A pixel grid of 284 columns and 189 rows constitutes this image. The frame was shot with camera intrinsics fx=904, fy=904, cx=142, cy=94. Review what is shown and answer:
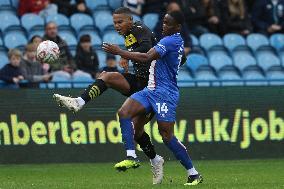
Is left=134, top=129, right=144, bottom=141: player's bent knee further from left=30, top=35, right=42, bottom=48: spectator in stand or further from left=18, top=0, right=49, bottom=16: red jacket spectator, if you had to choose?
left=18, top=0, right=49, bottom=16: red jacket spectator

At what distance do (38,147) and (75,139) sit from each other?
698mm

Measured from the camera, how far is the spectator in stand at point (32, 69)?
1712 centimetres

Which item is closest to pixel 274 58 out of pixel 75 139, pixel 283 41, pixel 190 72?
pixel 283 41

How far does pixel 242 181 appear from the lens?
12.5 meters

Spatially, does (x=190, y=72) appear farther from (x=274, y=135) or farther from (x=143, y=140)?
(x=143, y=140)

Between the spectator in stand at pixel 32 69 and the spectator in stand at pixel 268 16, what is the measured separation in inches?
264

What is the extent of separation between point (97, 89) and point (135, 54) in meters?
0.89

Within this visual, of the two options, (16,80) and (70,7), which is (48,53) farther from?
(70,7)

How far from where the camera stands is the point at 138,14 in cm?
2062

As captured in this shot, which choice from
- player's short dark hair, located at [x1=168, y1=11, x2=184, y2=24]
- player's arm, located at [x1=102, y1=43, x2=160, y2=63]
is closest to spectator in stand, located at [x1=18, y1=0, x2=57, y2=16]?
player's short dark hair, located at [x1=168, y1=11, x2=184, y2=24]

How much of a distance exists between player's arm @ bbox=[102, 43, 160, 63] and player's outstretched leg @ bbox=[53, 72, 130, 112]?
0.84 metres

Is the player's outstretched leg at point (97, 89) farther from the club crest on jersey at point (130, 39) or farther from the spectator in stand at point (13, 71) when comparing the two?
the spectator in stand at point (13, 71)

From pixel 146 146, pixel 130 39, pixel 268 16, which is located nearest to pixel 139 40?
pixel 130 39

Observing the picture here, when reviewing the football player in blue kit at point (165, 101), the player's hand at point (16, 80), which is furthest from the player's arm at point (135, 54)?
the player's hand at point (16, 80)
